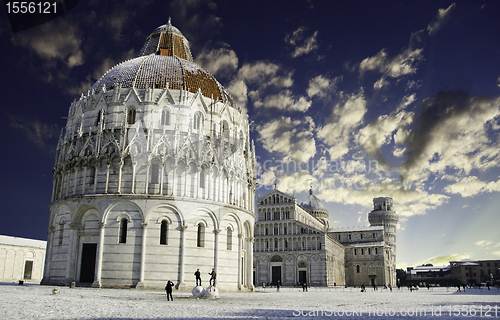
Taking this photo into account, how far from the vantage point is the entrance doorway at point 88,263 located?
3509 centimetres

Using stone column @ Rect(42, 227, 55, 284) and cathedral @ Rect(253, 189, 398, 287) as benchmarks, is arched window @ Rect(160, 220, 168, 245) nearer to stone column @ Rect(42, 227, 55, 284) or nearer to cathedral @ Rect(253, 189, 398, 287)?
stone column @ Rect(42, 227, 55, 284)

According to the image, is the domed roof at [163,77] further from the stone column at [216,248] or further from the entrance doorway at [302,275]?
the entrance doorway at [302,275]

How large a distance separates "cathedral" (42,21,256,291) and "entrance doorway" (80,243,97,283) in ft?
0.28

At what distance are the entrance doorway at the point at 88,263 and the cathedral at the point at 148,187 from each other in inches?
3.4

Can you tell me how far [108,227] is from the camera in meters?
35.2

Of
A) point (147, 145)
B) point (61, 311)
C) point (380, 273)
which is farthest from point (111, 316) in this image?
point (380, 273)

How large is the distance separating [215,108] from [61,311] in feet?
93.1

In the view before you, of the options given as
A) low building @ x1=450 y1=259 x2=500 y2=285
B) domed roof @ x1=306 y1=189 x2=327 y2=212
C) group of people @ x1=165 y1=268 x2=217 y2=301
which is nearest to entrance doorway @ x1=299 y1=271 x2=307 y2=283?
domed roof @ x1=306 y1=189 x2=327 y2=212

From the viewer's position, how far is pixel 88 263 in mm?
35312

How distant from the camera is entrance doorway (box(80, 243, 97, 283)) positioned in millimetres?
35094

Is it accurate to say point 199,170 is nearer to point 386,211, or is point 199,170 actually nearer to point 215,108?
point 215,108

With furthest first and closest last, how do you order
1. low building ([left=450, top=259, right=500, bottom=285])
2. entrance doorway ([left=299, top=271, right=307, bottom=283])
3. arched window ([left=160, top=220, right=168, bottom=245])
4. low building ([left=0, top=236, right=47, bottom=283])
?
low building ([left=450, top=259, right=500, bottom=285]) → entrance doorway ([left=299, top=271, right=307, bottom=283]) → low building ([left=0, top=236, right=47, bottom=283]) → arched window ([left=160, top=220, right=168, bottom=245])

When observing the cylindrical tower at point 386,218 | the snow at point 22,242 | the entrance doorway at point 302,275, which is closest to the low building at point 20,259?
the snow at point 22,242
